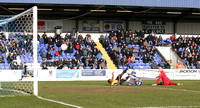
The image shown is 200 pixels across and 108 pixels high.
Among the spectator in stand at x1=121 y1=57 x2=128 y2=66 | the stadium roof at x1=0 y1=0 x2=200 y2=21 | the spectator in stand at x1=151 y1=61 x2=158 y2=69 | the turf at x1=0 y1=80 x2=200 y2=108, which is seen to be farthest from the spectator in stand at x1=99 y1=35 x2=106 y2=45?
the turf at x1=0 y1=80 x2=200 y2=108

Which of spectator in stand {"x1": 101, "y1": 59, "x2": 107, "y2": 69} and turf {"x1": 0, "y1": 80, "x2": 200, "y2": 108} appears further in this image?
spectator in stand {"x1": 101, "y1": 59, "x2": 107, "y2": 69}

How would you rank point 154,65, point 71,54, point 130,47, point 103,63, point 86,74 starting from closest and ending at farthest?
1. point 86,74
2. point 103,63
3. point 154,65
4. point 71,54
5. point 130,47

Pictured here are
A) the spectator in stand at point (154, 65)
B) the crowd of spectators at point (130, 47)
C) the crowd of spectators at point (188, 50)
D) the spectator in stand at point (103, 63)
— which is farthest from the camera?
the crowd of spectators at point (188, 50)

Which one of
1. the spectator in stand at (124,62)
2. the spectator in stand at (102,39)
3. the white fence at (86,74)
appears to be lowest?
the white fence at (86,74)

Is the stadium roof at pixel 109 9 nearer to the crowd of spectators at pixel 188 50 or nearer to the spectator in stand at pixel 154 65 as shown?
the crowd of spectators at pixel 188 50

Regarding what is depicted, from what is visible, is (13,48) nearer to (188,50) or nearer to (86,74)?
(86,74)

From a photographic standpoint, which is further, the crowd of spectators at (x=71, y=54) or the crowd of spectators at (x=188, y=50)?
the crowd of spectators at (x=188, y=50)

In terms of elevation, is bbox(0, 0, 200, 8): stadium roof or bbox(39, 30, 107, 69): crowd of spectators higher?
bbox(0, 0, 200, 8): stadium roof

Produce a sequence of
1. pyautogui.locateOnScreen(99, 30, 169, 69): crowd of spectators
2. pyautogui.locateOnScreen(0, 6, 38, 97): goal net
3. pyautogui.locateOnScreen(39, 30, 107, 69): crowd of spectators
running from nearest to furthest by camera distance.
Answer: pyautogui.locateOnScreen(0, 6, 38, 97): goal net
pyautogui.locateOnScreen(39, 30, 107, 69): crowd of spectators
pyautogui.locateOnScreen(99, 30, 169, 69): crowd of spectators

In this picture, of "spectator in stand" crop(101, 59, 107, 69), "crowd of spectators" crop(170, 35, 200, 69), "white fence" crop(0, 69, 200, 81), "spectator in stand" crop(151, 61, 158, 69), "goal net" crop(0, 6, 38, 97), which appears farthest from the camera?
"crowd of spectators" crop(170, 35, 200, 69)

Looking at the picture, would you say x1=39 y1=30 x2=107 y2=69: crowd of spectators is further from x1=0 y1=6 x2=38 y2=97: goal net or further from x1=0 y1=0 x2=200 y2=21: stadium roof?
x1=0 y1=6 x2=38 y2=97: goal net

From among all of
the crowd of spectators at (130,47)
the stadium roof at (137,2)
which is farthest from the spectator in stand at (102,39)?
the stadium roof at (137,2)

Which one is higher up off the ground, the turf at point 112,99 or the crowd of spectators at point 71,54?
the crowd of spectators at point 71,54

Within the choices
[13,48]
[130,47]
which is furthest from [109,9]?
[13,48]
